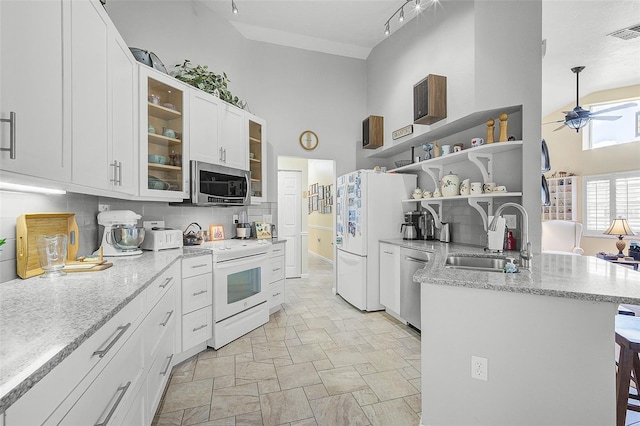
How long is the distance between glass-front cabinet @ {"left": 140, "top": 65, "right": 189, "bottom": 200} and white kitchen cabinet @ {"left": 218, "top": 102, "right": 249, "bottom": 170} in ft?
1.45

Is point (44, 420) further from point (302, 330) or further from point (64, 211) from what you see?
point (302, 330)

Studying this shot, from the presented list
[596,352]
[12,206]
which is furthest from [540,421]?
[12,206]

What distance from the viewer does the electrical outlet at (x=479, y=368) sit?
1.65 meters

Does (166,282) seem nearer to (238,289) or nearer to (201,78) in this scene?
(238,289)

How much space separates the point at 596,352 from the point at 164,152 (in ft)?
10.7

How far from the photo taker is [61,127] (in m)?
1.37

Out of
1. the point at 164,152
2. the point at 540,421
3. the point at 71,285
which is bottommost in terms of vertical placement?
the point at 540,421

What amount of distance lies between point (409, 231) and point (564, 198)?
16.0 feet

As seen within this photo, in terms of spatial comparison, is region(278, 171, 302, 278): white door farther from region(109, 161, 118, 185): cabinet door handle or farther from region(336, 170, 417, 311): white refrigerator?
region(109, 161, 118, 185): cabinet door handle

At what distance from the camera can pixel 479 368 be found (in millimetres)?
1661

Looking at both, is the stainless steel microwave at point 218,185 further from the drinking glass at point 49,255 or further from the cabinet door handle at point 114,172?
the drinking glass at point 49,255

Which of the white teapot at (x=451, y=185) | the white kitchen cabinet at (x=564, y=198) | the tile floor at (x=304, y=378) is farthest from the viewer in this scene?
the white kitchen cabinet at (x=564, y=198)

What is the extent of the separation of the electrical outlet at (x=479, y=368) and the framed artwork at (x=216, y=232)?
9.41 feet

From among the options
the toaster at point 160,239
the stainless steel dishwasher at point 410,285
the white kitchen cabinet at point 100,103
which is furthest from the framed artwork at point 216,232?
the stainless steel dishwasher at point 410,285
